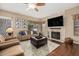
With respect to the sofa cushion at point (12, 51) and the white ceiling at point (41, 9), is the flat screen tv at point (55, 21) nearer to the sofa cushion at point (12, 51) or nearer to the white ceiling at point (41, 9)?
the white ceiling at point (41, 9)

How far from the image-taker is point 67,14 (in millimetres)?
1902

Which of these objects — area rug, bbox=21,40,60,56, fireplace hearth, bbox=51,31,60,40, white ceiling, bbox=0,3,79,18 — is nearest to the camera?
white ceiling, bbox=0,3,79,18

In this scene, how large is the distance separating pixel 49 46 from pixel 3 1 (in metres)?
1.37

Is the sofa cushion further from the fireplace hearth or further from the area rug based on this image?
the fireplace hearth

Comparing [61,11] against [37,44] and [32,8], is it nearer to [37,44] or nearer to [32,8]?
[32,8]

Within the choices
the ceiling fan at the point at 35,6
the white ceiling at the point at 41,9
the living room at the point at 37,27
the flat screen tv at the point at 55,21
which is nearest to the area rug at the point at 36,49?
the living room at the point at 37,27

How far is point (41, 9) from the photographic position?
2.00 m

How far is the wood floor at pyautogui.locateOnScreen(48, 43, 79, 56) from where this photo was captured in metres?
1.97

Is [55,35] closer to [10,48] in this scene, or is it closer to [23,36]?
[23,36]

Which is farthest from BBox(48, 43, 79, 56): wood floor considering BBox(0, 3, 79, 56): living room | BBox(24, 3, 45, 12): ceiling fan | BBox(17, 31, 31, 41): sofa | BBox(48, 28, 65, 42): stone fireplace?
BBox(24, 3, 45, 12): ceiling fan

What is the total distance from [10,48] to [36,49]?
579 millimetres

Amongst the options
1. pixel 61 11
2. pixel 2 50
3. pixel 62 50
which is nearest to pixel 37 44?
pixel 62 50

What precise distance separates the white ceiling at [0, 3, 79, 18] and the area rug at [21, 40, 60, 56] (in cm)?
64

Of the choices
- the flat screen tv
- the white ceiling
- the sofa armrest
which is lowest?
the sofa armrest
